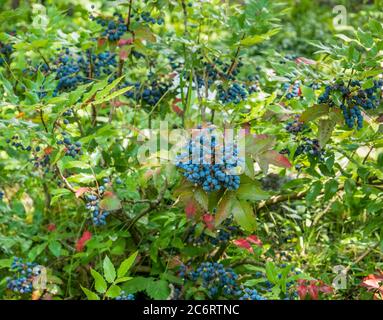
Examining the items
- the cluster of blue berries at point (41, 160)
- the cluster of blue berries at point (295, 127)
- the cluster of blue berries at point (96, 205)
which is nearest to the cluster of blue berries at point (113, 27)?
the cluster of blue berries at point (41, 160)

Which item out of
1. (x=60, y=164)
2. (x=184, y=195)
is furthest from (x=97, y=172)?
(x=184, y=195)

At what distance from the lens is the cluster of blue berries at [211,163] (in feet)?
6.31

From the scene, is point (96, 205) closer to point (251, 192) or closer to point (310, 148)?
point (251, 192)

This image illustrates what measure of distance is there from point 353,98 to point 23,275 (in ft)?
4.95

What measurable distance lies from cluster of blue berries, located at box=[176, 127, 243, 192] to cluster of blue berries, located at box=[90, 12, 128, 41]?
987 millimetres

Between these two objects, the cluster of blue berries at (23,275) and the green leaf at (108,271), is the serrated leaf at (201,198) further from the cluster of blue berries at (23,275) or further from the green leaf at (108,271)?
the cluster of blue berries at (23,275)

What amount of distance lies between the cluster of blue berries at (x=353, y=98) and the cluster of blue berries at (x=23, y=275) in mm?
1381

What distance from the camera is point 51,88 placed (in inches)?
95.6

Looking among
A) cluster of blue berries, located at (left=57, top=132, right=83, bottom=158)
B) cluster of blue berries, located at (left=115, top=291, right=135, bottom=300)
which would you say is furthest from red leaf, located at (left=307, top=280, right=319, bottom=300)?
cluster of blue berries, located at (left=57, top=132, right=83, bottom=158)

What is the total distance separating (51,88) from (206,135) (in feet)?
2.51

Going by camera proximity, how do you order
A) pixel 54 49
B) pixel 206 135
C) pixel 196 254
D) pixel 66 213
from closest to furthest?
pixel 206 135 < pixel 196 254 < pixel 54 49 < pixel 66 213

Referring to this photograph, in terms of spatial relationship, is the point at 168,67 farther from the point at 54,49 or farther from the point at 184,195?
the point at 184,195

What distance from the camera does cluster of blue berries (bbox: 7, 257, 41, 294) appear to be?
261 centimetres

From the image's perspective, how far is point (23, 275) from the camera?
2.66 m
